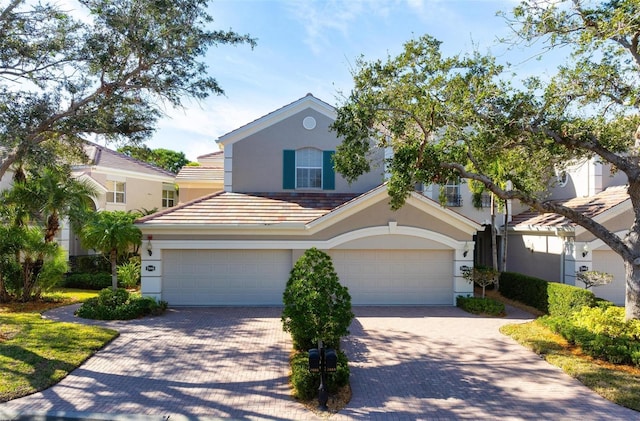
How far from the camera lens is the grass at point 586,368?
7082 millimetres

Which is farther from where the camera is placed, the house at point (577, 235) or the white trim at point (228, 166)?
the white trim at point (228, 166)

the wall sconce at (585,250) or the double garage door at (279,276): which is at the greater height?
the wall sconce at (585,250)

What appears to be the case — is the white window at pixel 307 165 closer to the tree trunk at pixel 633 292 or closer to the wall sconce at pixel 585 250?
the wall sconce at pixel 585 250

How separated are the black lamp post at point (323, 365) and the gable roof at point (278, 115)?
11.0 meters

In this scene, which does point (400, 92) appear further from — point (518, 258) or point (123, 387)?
point (518, 258)

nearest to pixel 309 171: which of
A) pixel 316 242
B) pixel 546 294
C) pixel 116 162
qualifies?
pixel 316 242

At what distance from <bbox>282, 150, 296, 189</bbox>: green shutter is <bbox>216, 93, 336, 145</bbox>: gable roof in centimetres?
137

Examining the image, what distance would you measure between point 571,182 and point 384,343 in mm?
13513

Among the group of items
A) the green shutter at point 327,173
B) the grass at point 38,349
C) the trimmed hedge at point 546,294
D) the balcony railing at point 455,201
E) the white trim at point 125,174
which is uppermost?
the white trim at point 125,174

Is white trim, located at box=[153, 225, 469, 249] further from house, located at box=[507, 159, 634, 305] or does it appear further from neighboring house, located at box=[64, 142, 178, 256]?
neighboring house, located at box=[64, 142, 178, 256]

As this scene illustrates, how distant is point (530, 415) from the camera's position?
641cm

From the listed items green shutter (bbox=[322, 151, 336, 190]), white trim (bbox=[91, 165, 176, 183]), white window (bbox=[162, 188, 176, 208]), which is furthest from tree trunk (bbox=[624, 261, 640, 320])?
white window (bbox=[162, 188, 176, 208])

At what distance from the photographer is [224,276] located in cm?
1406

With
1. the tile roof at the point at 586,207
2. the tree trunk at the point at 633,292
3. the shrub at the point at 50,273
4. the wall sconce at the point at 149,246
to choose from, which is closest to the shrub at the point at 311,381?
the tree trunk at the point at 633,292
